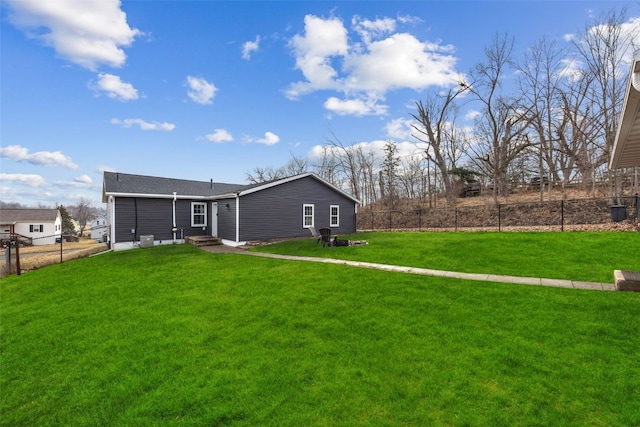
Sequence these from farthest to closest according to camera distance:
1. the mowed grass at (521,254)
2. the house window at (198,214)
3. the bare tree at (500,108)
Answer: the bare tree at (500,108), the house window at (198,214), the mowed grass at (521,254)

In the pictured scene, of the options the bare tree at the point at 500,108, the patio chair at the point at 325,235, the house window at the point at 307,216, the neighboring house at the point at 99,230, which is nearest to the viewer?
the patio chair at the point at 325,235

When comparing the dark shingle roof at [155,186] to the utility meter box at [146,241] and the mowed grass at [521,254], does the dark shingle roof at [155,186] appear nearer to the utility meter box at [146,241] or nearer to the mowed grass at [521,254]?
the utility meter box at [146,241]

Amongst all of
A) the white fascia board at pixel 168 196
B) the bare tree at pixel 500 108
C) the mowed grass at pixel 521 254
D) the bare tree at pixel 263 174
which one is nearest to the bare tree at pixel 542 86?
the bare tree at pixel 500 108

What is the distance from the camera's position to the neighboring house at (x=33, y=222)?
3903cm

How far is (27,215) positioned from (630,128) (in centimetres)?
5839

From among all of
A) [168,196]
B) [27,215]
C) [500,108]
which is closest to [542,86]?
[500,108]

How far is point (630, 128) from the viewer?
4.46 metres

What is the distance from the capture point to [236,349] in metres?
4.16

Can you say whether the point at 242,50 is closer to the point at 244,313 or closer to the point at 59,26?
the point at 59,26

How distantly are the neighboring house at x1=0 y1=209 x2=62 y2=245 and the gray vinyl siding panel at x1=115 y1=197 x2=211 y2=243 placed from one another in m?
33.1

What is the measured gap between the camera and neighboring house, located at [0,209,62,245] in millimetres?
39031

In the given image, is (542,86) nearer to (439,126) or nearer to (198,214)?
(439,126)

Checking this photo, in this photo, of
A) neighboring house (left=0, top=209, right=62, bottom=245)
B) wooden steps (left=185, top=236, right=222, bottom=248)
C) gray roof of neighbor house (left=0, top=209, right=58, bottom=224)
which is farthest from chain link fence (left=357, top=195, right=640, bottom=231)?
gray roof of neighbor house (left=0, top=209, right=58, bottom=224)

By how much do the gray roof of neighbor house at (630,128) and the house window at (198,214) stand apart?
1778 centimetres
